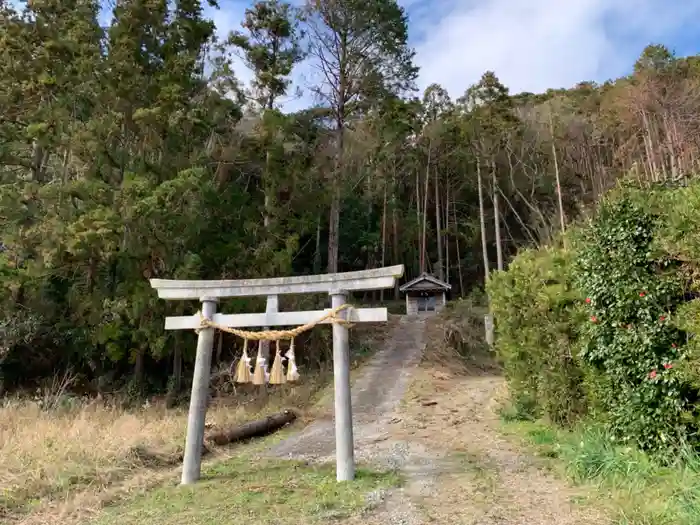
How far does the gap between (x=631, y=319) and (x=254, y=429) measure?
17.4 feet

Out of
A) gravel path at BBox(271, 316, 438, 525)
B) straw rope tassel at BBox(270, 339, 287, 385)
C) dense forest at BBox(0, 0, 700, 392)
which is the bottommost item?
gravel path at BBox(271, 316, 438, 525)

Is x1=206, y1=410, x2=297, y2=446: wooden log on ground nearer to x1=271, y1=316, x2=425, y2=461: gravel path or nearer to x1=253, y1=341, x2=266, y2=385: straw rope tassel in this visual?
x1=271, y1=316, x2=425, y2=461: gravel path

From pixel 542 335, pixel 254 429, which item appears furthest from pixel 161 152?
pixel 542 335

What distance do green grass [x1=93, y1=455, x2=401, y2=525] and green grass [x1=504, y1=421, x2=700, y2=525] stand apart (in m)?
1.63

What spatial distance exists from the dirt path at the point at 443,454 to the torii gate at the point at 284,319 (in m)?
0.90

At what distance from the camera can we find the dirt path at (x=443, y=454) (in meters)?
3.60

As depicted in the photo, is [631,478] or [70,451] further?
[70,451]

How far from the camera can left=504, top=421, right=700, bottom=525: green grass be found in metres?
3.02

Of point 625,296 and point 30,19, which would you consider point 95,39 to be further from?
point 625,296

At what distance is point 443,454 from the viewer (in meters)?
5.62

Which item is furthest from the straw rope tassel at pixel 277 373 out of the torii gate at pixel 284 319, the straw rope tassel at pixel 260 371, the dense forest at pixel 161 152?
the dense forest at pixel 161 152

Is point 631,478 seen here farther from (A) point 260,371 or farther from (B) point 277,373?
(A) point 260,371

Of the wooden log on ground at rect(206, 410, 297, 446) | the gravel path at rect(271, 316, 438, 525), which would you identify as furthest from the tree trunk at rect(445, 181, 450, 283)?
the wooden log on ground at rect(206, 410, 297, 446)

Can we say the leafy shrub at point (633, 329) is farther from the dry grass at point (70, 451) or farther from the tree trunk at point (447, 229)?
the tree trunk at point (447, 229)
